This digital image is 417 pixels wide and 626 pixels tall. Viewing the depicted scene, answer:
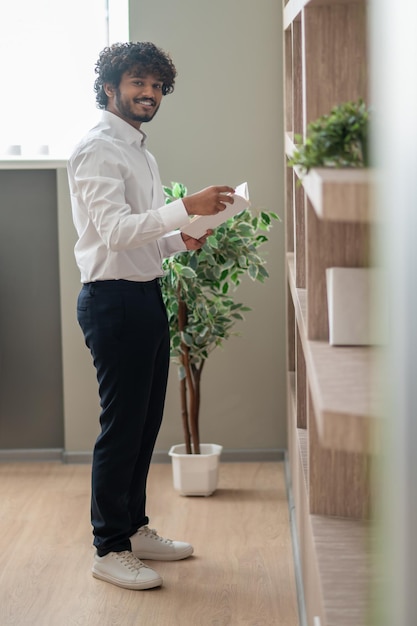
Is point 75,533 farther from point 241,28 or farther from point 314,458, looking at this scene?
point 241,28

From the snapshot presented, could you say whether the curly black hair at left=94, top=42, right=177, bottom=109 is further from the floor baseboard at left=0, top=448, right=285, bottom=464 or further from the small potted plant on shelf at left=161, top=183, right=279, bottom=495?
the floor baseboard at left=0, top=448, right=285, bottom=464

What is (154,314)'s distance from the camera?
2750mm

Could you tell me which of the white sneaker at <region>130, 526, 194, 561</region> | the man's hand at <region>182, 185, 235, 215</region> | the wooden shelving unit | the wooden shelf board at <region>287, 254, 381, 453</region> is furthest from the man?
the wooden shelf board at <region>287, 254, 381, 453</region>

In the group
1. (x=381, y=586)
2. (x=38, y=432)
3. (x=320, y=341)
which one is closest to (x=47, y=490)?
(x=38, y=432)

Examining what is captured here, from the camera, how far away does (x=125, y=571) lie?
279 centimetres

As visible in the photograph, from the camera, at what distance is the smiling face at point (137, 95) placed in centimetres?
269

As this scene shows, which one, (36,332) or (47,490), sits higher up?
(36,332)

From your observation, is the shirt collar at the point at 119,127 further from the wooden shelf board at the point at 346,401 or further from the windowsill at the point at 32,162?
the wooden shelf board at the point at 346,401

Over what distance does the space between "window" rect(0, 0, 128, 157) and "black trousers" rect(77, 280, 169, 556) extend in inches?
58.1

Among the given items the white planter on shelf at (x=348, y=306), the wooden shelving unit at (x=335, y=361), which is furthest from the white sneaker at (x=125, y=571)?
the white planter on shelf at (x=348, y=306)

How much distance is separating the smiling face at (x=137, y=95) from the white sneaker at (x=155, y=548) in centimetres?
134

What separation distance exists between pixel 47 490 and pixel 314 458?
2019 millimetres

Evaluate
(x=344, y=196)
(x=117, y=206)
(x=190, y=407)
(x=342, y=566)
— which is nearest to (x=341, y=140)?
(x=344, y=196)

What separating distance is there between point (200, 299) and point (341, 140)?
82.8 inches
